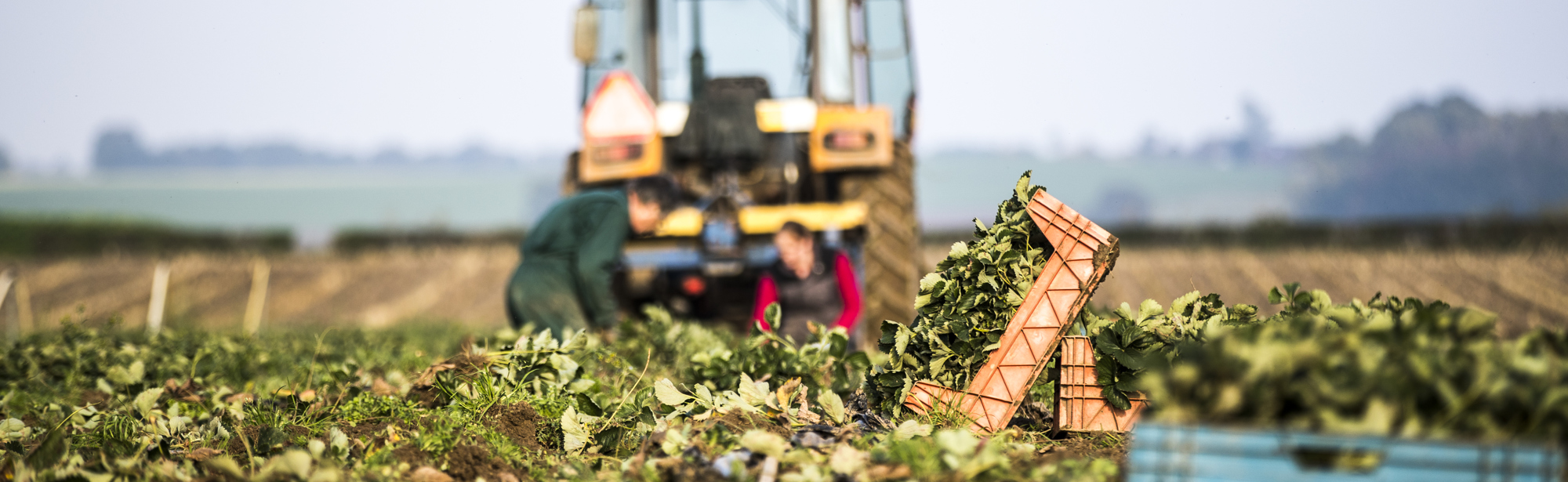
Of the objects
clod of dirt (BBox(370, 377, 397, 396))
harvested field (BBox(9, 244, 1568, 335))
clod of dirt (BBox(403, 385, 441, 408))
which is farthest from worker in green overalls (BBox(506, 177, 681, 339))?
harvested field (BBox(9, 244, 1568, 335))

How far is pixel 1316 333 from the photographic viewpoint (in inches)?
61.4

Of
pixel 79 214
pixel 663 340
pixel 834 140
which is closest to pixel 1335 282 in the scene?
pixel 834 140

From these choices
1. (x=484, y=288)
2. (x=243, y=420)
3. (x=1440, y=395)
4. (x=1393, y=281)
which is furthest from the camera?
(x=484, y=288)

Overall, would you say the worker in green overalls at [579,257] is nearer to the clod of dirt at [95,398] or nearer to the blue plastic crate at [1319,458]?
the clod of dirt at [95,398]

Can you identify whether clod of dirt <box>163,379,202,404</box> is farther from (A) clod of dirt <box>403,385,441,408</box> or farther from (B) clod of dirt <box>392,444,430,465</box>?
(B) clod of dirt <box>392,444,430,465</box>

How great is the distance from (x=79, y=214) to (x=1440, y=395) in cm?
3069

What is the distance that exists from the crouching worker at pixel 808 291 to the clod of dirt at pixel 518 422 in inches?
85.0

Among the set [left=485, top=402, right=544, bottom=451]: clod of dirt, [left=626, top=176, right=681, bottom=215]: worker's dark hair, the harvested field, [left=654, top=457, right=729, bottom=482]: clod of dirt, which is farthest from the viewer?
the harvested field

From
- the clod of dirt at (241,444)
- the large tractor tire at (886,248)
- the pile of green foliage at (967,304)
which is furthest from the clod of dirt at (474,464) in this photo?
the large tractor tire at (886,248)

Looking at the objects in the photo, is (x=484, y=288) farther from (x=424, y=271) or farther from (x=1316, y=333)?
(x=1316, y=333)

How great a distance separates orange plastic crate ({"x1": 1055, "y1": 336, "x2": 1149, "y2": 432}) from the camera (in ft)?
8.13

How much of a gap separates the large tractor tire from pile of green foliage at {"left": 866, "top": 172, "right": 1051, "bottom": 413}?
297 centimetres

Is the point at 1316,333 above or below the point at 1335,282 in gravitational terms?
above

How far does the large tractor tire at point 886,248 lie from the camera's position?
19.0ft
